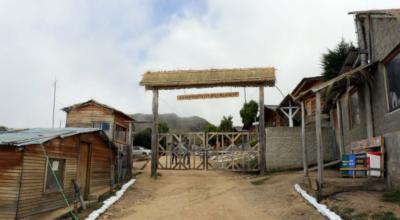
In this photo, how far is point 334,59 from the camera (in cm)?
2130

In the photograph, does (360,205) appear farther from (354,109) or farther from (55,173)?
(55,173)

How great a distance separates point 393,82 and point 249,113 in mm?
30408

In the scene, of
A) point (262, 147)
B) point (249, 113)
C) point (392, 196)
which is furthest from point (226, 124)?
point (392, 196)

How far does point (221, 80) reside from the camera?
59.1ft

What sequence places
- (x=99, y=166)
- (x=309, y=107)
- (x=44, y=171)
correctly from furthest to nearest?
(x=309, y=107) → (x=99, y=166) → (x=44, y=171)

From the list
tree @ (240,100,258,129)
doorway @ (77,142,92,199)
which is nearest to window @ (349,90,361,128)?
doorway @ (77,142,92,199)

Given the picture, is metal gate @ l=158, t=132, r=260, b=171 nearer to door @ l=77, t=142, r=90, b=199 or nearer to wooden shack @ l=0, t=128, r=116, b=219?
wooden shack @ l=0, t=128, r=116, b=219

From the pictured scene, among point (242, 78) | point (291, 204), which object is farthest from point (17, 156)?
point (242, 78)

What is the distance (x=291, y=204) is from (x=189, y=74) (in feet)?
32.1

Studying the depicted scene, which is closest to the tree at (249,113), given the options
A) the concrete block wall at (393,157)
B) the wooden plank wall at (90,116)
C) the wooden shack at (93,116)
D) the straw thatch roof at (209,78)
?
the wooden shack at (93,116)

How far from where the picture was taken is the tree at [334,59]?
2098 centimetres

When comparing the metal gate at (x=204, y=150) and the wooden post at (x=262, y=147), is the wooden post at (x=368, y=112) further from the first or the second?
the metal gate at (x=204, y=150)

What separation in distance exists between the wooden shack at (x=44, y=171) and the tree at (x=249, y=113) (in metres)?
27.0

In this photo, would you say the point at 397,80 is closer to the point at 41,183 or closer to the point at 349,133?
the point at 349,133
